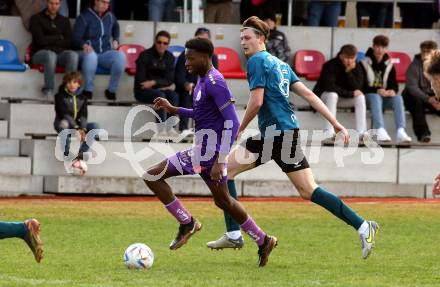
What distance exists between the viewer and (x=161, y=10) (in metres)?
21.8

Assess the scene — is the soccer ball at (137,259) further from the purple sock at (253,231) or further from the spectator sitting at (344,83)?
the spectator sitting at (344,83)

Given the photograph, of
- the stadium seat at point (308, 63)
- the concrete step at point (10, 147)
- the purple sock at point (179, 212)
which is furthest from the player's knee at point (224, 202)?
the stadium seat at point (308, 63)

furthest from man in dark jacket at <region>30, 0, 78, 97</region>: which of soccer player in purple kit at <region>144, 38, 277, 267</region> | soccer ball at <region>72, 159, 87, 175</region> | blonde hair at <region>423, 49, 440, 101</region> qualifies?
blonde hair at <region>423, 49, 440, 101</region>

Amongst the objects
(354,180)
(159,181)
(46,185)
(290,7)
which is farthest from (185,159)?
(290,7)

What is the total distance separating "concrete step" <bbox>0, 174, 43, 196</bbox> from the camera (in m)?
18.1

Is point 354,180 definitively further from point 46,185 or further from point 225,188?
point 225,188

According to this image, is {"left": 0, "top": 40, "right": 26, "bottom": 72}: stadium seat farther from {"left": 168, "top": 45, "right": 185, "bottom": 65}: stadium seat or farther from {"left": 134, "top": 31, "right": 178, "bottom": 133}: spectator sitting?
{"left": 168, "top": 45, "right": 185, "bottom": 65}: stadium seat

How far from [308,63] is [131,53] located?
323cm

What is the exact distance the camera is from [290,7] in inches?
871

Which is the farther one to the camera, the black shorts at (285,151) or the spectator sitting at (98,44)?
the spectator sitting at (98,44)

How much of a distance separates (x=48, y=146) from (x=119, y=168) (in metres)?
1.20

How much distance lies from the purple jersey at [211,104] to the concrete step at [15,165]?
8.21m

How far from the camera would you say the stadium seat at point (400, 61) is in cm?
2172

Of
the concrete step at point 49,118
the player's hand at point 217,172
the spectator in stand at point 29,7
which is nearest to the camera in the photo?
the player's hand at point 217,172
